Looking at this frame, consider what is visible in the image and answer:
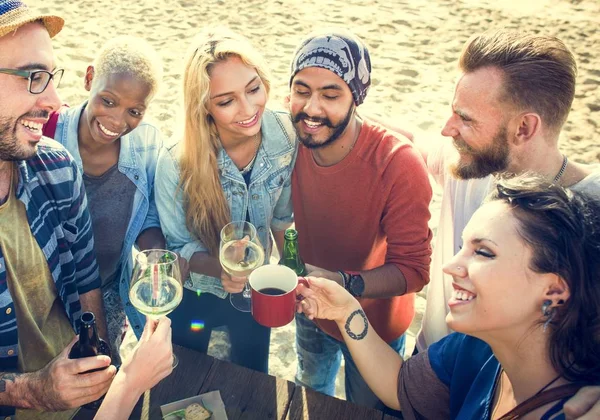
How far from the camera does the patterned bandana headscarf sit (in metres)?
2.97

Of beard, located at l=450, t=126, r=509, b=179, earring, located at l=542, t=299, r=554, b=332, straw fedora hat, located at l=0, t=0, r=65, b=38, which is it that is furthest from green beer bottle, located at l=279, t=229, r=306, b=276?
straw fedora hat, located at l=0, t=0, r=65, b=38

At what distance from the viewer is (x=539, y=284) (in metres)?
2.00

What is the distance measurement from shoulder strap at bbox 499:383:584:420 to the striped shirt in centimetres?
216

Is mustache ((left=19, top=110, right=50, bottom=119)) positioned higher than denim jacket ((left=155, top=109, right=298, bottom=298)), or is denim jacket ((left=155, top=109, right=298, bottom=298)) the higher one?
mustache ((left=19, top=110, right=50, bottom=119))

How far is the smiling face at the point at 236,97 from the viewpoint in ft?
9.80

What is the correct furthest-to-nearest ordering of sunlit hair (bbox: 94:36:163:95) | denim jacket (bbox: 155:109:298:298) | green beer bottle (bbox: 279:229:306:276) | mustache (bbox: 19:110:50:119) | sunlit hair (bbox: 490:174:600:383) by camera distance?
sunlit hair (bbox: 94:36:163:95), denim jacket (bbox: 155:109:298:298), green beer bottle (bbox: 279:229:306:276), mustache (bbox: 19:110:50:119), sunlit hair (bbox: 490:174:600:383)

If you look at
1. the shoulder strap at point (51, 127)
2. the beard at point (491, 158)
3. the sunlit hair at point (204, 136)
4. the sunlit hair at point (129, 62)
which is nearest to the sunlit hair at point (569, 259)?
the beard at point (491, 158)

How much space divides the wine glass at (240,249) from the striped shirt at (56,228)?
76 centimetres

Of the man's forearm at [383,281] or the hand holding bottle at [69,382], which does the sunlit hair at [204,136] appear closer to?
the man's forearm at [383,281]

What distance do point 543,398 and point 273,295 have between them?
1104 millimetres

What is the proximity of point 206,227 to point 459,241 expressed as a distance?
1440 mm

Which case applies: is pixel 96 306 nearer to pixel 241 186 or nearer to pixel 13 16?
pixel 241 186

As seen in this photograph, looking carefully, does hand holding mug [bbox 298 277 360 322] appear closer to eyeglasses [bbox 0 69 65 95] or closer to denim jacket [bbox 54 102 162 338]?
denim jacket [bbox 54 102 162 338]

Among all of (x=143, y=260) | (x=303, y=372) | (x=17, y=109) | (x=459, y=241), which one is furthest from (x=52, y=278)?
(x=459, y=241)
